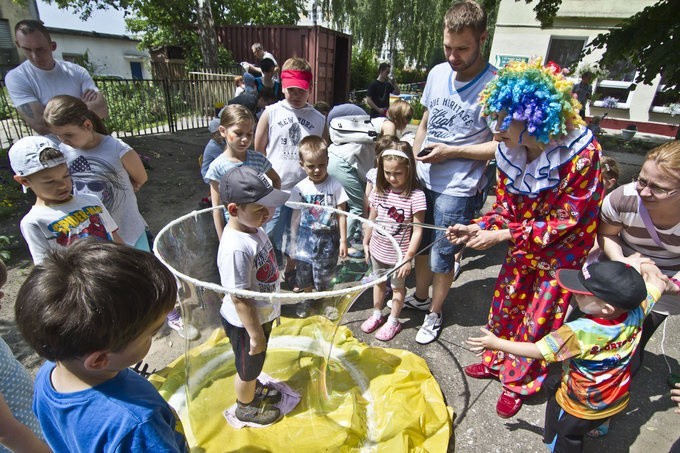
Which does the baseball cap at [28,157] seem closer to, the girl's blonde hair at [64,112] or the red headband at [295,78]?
the girl's blonde hair at [64,112]

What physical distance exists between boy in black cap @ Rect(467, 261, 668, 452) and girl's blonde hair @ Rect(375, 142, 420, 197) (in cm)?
114

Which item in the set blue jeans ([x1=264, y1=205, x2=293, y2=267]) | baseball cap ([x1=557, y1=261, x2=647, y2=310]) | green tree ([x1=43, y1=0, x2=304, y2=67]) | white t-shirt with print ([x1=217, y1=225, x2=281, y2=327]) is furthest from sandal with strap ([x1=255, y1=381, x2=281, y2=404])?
green tree ([x1=43, y1=0, x2=304, y2=67])

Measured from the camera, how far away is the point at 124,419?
100 centimetres

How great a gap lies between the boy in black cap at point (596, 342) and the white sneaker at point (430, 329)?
1.11 m

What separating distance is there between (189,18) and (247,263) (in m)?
18.5

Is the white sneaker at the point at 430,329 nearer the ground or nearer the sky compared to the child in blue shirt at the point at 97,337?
nearer the ground

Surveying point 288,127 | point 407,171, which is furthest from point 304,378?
point 288,127

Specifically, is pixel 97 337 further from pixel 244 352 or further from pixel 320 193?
pixel 320 193

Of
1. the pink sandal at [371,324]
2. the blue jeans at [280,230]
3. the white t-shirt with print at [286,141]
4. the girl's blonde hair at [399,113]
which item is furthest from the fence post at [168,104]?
the pink sandal at [371,324]

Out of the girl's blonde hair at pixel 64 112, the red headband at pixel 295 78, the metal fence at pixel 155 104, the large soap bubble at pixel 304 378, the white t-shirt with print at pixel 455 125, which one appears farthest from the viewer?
the metal fence at pixel 155 104

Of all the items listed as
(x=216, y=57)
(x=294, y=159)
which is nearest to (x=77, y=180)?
(x=294, y=159)

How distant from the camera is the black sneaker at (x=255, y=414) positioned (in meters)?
2.12

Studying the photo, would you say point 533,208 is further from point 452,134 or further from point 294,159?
point 294,159

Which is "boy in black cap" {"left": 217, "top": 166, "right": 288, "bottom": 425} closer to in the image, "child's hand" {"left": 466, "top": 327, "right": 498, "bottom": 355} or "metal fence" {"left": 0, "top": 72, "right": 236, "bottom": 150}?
"child's hand" {"left": 466, "top": 327, "right": 498, "bottom": 355}
